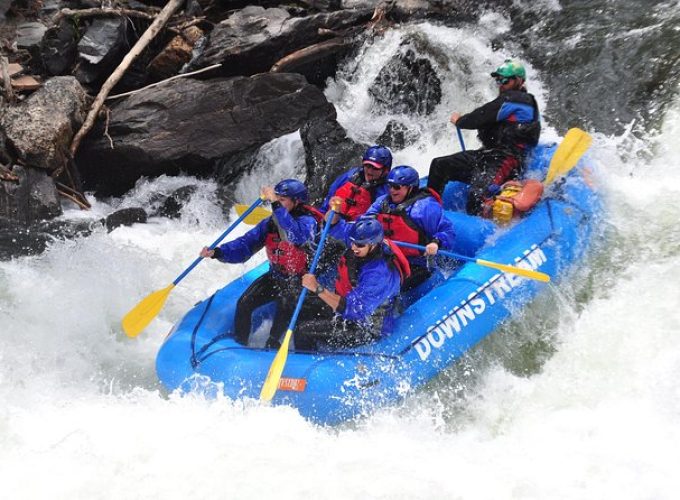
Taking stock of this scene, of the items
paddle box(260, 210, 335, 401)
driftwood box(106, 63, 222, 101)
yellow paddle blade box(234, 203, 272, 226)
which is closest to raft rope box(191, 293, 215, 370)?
paddle box(260, 210, 335, 401)

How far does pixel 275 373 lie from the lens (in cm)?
418

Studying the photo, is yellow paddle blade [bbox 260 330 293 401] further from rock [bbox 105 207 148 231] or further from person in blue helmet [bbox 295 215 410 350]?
rock [bbox 105 207 148 231]

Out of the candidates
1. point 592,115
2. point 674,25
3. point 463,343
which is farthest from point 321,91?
point 463,343

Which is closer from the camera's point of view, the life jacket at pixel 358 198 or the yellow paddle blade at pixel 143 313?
the yellow paddle blade at pixel 143 313

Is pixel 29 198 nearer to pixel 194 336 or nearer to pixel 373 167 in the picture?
pixel 194 336

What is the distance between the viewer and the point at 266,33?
8.35 m

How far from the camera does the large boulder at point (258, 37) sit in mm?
8156

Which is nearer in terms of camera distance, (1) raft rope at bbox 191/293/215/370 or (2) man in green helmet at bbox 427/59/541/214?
(1) raft rope at bbox 191/293/215/370

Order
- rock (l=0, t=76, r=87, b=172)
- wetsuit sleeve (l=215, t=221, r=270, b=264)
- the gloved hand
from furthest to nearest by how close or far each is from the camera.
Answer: rock (l=0, t=76, r=87, b=172) < the gloved hand < wetsuit sleeve (l=215, t=221, r=270, b=264)

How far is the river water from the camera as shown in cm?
370

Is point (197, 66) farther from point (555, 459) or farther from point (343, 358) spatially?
point (555, 459)

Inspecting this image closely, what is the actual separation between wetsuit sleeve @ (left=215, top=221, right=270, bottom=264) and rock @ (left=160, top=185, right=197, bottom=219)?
9.14ft

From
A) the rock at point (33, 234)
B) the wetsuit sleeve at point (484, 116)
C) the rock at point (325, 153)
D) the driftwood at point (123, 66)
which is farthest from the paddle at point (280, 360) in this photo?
the driftwood at point (123, 66)

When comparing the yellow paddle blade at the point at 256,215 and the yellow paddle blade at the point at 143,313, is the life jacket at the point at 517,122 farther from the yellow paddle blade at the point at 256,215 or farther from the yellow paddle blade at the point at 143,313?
the yellow paddle blade at the point at 143,313
